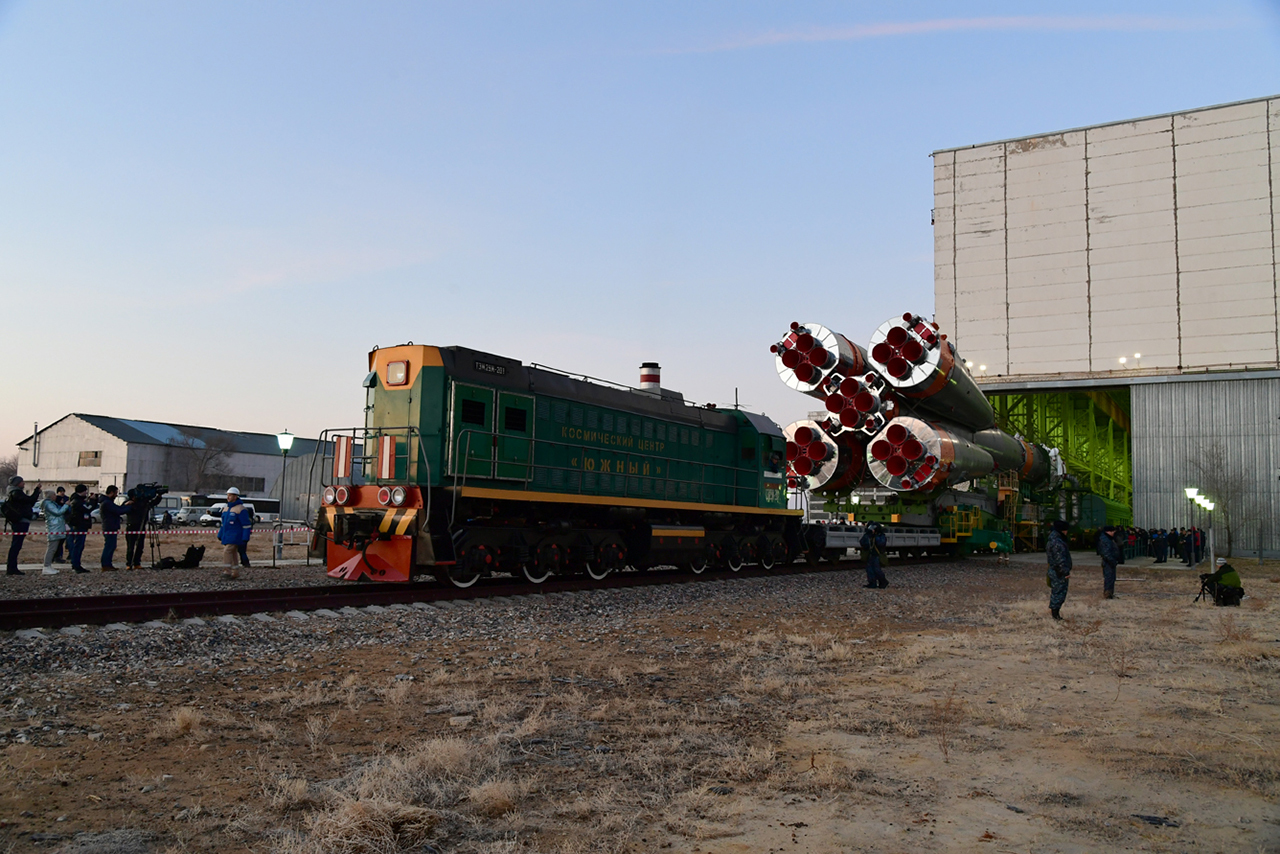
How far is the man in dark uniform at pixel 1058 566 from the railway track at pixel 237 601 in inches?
251

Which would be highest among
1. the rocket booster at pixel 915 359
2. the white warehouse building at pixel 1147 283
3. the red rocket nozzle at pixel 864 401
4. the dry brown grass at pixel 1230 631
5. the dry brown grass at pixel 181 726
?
the white warehouse building at pixel 1147 283

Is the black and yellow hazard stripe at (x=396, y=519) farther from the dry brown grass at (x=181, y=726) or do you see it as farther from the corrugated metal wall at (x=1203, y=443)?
the corrugated metal wall at (x=1203, y=443)

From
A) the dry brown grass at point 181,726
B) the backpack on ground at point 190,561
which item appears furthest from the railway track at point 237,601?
the backpack on ground at point 190,561

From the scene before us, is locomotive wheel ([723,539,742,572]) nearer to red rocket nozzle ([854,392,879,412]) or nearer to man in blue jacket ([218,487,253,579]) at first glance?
red rocket nozzle ([854,392,879,412])

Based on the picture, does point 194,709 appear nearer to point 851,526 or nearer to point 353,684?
point 353,684

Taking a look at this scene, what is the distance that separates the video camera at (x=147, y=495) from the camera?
17.1m

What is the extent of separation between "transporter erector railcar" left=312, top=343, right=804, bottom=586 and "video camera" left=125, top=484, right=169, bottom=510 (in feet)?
17.8

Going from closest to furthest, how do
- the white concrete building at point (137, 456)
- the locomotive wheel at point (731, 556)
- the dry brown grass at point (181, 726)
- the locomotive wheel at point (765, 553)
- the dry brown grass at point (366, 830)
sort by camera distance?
the dry brown grass at point (366, 830) → the dry brown grass at point (181, 726) → the locomotive wheel at point (731, 556) → the locomotive wheel at point (765, 553) → the white concrete building at point (137, 456)

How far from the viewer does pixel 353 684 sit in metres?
6.57

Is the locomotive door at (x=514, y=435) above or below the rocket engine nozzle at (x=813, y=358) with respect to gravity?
below

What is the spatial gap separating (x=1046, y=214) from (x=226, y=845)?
37881 mm

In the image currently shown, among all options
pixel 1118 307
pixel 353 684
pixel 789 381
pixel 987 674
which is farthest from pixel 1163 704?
pixel 1118 307

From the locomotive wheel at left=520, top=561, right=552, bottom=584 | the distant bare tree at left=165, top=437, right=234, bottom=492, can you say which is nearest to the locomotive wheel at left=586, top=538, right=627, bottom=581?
the locomotive wheel at left=520, top=561, right=552, bottom=584

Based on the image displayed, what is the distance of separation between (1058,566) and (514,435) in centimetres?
815
